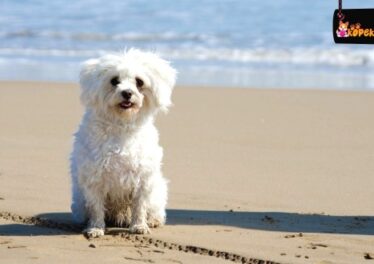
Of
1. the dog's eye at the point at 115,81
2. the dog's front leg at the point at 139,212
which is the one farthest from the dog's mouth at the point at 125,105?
the dog's front leg at the point at 139,212

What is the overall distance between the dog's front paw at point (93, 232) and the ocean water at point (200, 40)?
7.92m

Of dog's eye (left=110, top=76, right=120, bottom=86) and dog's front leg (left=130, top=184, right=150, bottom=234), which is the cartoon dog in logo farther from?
dog's front leg (left=130, top=184, right=150, bottom=234)

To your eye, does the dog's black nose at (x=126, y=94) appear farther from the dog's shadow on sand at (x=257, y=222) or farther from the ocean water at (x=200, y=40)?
the ocean water at (x=200, y=40)

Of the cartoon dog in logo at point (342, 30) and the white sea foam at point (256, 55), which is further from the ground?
the white sea foam at point (256, 55)

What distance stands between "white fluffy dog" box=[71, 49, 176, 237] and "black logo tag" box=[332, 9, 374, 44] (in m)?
1.11

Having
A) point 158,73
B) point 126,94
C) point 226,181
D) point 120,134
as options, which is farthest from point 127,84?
point 226,181

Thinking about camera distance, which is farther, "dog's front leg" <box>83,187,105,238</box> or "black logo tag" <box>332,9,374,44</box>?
"dog's front leg" <box>83,187,105,238</box>

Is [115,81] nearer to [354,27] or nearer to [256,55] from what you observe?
[354,27]

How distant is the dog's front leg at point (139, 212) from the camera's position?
6.45m

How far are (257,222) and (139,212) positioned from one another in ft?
2.82

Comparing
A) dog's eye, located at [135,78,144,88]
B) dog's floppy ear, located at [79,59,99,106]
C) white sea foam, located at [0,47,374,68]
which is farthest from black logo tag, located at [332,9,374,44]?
white sea foam, located at [0,47,374,68]

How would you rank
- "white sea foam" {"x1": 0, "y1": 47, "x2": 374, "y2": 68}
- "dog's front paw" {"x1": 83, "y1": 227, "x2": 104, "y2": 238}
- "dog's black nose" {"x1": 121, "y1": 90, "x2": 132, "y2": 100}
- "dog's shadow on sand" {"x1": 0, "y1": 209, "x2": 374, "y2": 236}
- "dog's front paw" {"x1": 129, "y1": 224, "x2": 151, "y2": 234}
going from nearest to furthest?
Answer: "dog's black nose" {"x1": 121, "y1": 90, "x2": 132, "y2": 100} → "dog's front paw" {"x1": 83, "y1": 227, "x2": 104, "y2": 238} → "dog's front paw" {"x1": 129, "y1": 224, "x2": 151, "y2": 234} → "dog's shadow on sand" {"x1": 0, "y1": 209, "x2": 374, "y2": 236} → "white sea foam" {"x1": 0, "y1": 47, "x2": 374, "y2": 68}

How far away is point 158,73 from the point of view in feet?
21.0

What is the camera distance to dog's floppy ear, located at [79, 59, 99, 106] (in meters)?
6.31
